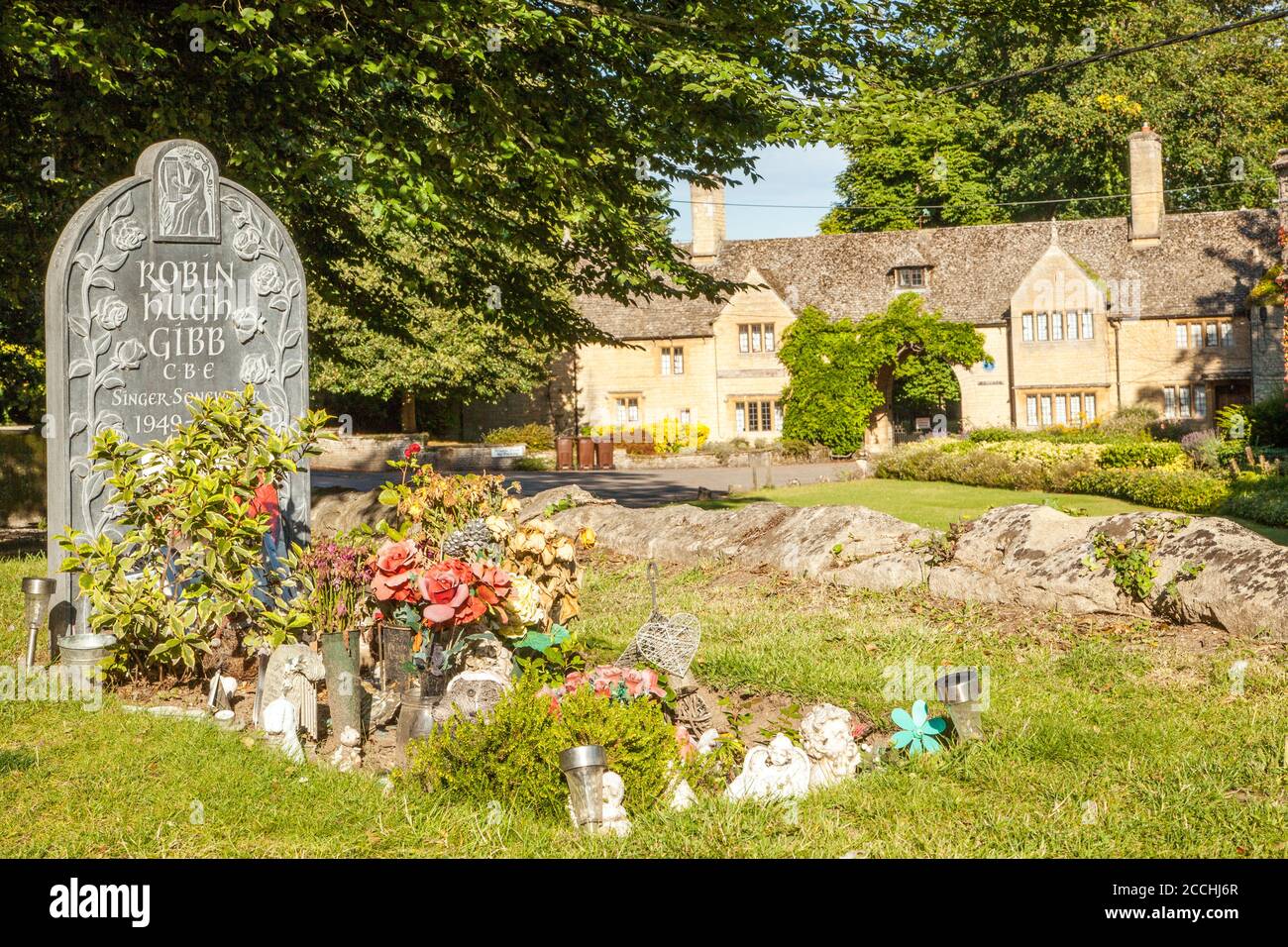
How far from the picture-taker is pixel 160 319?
8742 millimetres

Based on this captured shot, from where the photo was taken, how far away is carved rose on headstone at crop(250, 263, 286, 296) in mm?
9156

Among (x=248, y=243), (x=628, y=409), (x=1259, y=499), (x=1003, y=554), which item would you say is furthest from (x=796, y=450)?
(x=248, y=243)

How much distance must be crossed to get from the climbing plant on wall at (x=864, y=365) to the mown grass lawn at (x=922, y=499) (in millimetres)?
14561

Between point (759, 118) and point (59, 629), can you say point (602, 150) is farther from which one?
point (59, 629)

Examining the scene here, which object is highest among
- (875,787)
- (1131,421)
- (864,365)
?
(864,365)

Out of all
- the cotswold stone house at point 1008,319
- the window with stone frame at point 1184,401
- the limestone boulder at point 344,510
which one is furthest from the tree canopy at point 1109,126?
the limestone boulder at point 344,510

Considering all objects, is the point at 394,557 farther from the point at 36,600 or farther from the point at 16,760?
the point at 36,600

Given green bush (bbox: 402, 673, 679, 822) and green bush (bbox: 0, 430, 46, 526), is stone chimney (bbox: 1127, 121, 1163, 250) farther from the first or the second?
green bush (bbox: 402, 673, 679, 822)

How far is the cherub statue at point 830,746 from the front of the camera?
216 inches

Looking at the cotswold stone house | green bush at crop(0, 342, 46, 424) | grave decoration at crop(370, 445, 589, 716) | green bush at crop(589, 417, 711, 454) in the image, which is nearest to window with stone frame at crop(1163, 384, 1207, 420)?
the cotswold stone house

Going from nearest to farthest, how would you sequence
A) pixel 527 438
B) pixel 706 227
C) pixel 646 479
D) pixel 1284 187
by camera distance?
pixel 1284 187, pixel 646 479, pixel 527 438, pixel 706 227

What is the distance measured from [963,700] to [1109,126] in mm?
48674
